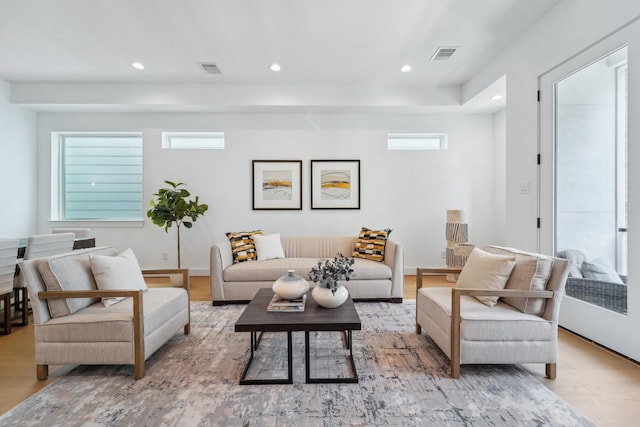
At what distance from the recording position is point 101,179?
538 centimetres

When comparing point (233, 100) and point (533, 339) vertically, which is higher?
point (233, 100)

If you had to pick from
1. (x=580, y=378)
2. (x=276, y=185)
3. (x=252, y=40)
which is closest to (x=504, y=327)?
(x=580, y=378)

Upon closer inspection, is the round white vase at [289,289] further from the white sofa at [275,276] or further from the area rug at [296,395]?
the white sofa at [275,276]

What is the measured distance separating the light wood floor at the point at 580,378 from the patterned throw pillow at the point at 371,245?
2.01 metres

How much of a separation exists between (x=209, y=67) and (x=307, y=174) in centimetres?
205

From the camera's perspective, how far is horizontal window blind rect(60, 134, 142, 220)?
211 inches

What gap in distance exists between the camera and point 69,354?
209cm

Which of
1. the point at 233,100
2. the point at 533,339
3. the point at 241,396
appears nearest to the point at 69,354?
the point at 241,396

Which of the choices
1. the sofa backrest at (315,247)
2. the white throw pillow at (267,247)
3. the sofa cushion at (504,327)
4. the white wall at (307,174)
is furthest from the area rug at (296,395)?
the white wall at (307,174)

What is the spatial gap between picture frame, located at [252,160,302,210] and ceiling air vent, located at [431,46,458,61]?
242 centimetres

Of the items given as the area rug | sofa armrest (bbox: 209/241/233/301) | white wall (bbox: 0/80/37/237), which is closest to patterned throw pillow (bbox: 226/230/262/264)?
sofa armrest (bbox: 209/241/233/301)

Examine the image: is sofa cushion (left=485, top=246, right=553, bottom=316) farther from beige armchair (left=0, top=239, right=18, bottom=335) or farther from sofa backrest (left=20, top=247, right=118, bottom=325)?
beige armchair (left=0, top=239, right=18, bottom=335)

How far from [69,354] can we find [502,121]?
232 inches

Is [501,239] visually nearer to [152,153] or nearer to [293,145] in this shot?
[293,145]
